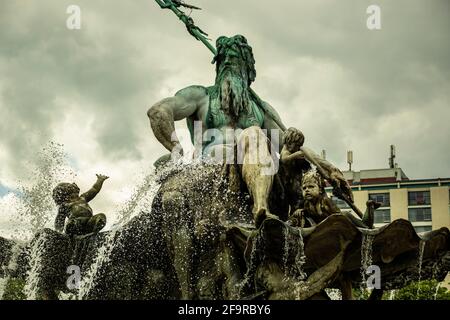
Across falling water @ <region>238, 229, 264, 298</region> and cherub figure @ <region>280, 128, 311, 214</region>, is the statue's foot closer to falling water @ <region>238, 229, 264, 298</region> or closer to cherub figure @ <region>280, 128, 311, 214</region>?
falling water @ <region>238, 229, 264, 298</region>

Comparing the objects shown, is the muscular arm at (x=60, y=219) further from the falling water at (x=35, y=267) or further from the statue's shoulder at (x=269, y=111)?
the statue's shoulder at (x=269, y=111)

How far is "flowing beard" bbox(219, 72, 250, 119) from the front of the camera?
30.6 feet

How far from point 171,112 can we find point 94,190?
148 centimetres

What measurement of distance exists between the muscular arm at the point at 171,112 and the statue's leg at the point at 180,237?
82cm

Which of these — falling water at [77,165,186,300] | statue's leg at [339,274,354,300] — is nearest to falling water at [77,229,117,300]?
falling water at [77,165,186,300]

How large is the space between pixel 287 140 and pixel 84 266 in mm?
2833

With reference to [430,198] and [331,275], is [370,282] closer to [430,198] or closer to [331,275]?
[331,275]

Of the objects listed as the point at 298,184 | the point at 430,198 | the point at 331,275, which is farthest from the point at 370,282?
the point at 430,198

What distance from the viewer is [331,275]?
300 inches

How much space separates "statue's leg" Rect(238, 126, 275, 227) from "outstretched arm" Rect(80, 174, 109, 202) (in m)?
2.20

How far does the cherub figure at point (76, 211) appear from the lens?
925cm

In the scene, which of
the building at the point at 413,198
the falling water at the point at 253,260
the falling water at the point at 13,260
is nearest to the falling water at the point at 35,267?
the falling water at the point at 13,260

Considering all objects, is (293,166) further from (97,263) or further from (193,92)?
(97,263)
